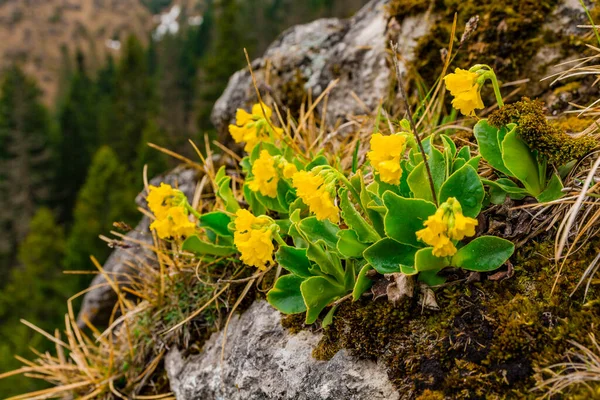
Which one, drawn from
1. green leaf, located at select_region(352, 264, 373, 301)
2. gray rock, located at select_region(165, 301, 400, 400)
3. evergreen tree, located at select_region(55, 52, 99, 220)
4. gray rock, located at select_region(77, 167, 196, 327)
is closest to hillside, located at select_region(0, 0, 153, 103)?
evergreen tree, located at select_region(55, 52, 99, 220)

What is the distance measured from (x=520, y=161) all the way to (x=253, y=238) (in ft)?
3.24

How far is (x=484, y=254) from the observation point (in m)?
1.68

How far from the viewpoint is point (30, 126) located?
108 feet

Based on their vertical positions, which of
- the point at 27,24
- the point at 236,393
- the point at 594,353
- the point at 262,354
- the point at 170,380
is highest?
the point at 594,353

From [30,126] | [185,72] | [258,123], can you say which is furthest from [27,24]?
[258,123]

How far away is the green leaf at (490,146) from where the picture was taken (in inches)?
73.5

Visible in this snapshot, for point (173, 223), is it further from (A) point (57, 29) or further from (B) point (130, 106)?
(A) point (57, 29)

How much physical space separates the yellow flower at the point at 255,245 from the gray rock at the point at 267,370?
391mm

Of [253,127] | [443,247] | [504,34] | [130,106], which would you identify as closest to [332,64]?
[504,34]

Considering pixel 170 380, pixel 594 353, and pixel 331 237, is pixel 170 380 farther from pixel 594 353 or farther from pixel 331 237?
pixel 594 353

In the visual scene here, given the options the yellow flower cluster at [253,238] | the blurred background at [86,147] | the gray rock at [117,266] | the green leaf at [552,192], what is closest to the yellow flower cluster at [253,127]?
the yellow flower cluster at [253,238]

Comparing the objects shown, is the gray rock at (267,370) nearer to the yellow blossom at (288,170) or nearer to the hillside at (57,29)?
the yellow blossom at (288,170)

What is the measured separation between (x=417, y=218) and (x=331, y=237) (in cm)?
40

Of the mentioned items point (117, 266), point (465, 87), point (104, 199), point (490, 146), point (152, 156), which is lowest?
point (104, 199)
